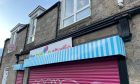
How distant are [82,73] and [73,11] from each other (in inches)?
144

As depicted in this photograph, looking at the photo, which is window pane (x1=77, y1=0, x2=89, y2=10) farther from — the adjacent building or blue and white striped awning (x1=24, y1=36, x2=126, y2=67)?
blue and white striped awning (x1=24, y1=36, x2=126, y2=67)

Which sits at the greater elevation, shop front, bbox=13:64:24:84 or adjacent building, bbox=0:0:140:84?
adjacent building, bbox=0:0:140:84

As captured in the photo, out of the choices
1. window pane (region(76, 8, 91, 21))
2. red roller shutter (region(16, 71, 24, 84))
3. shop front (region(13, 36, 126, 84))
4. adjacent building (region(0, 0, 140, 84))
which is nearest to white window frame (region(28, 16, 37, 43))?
adjacent building (region(0, 0, 140, 84))

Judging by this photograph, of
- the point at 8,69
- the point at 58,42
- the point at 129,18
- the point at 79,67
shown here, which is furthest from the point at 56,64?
the point at 8,69

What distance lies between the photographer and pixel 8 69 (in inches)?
516

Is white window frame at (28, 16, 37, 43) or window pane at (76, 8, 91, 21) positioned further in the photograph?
white window frame at (28, 16, 37, 43)

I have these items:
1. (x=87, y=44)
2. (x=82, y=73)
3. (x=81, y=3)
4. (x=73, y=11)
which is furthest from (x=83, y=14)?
(x=82, y=73)

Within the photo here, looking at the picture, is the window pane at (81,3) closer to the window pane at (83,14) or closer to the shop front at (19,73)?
the window pane at (83,14)

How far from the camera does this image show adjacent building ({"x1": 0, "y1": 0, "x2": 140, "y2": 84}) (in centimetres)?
455

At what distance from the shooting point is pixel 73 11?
309 inches

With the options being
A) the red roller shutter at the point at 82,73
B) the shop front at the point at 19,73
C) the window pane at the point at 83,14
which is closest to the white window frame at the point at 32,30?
the shop front at the point at 19,73

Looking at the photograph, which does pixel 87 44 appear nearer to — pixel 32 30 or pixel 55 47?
pixel 55 47

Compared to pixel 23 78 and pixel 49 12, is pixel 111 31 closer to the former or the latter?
pixel 49 12

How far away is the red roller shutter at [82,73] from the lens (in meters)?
4.81
